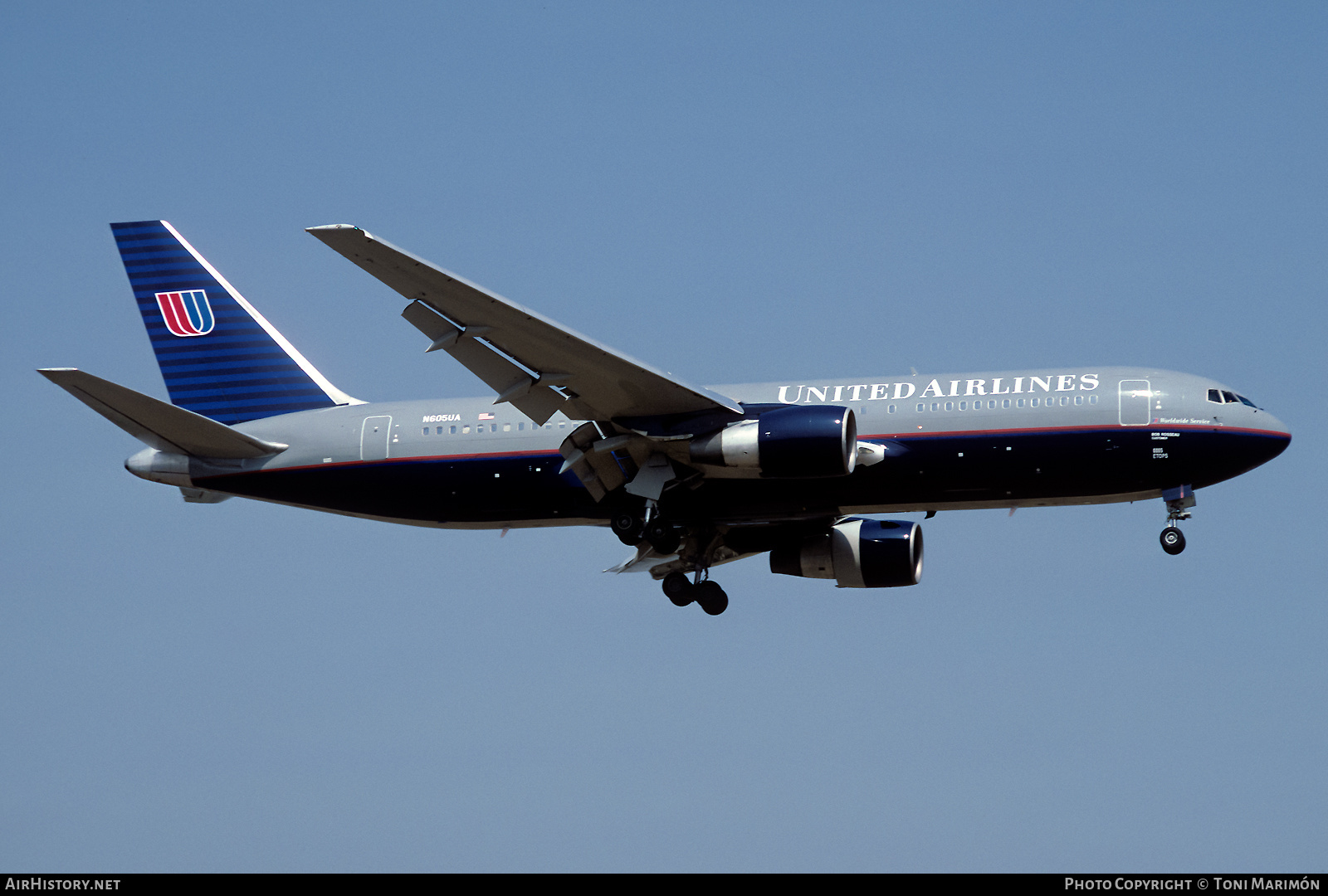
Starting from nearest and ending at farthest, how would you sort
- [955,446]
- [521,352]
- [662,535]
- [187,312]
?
[521,352]
[955,446]
[662,535]
[187,312]

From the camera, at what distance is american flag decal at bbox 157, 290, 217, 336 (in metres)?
44.3

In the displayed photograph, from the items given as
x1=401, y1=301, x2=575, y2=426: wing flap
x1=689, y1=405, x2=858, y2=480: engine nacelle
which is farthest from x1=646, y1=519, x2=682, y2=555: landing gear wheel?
x1=401, y1=301, x2=575, y2=426: wing flap

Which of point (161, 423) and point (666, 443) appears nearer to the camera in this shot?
point (666, 443)

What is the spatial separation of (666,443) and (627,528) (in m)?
2.48

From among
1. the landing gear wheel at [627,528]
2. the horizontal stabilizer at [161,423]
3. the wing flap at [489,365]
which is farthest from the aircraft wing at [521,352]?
the horizontal stabilizer at [161,423]

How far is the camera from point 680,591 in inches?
1672

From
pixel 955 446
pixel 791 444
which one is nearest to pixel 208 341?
pixel 791 444

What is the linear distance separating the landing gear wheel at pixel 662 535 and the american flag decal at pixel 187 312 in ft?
45.7

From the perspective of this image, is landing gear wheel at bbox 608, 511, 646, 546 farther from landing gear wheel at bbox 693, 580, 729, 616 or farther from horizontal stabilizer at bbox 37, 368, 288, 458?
horizontal stabilizer at bbox 37, 368, 288, 458

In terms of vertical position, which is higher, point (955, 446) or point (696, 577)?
point (955, 446)

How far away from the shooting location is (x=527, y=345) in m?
35.1

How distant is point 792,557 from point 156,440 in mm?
16205

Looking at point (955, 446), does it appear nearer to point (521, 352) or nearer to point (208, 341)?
point (521, 352)
